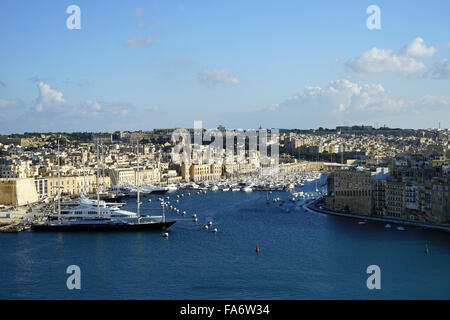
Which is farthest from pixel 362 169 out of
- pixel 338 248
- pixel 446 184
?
pixel 338 248

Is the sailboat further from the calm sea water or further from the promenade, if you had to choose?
the promenade

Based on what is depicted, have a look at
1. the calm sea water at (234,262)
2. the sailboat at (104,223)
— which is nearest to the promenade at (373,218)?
the calm sea water at (234,262)

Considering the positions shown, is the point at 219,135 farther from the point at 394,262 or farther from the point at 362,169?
the point at 394,262

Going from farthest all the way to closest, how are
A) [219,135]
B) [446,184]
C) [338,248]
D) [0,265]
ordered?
1. [219,135]
2. [446,184]
3. [338,248]
4. [0,265]

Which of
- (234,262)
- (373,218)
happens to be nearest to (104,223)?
(234,262)

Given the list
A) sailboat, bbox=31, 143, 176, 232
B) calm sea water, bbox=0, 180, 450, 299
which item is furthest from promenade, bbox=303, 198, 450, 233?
sailboat, bbox=31, 143, 176, 232

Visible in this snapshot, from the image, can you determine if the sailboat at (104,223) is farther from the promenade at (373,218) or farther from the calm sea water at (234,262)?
the promenade at (373,218)
